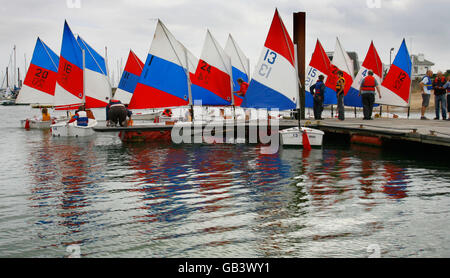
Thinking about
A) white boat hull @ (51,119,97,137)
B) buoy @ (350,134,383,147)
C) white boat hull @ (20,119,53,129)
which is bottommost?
buoy @ (350,134,383,147)

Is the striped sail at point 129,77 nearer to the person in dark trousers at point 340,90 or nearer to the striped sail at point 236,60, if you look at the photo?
the striped sail at point 236,60

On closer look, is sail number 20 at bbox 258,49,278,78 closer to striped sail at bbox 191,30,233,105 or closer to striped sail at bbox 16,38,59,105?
striped sail at bbox 191,30,233,105

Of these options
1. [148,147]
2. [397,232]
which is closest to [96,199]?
[397,232]

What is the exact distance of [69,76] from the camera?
27000 millimetres

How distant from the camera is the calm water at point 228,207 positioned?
6602 mm

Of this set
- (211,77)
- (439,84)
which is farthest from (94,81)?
(439,84)

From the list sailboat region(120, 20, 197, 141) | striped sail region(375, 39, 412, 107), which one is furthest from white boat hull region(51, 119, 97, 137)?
striped sail region(375, 39, 412, 107)

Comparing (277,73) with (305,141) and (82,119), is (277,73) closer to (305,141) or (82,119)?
(305,141)

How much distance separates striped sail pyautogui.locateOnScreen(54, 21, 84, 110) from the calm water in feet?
38.4

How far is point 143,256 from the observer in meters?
6.27

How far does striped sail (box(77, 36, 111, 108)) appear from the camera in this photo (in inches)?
1134

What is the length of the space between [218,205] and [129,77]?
24600mm

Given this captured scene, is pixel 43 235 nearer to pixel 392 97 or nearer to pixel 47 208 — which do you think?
pixel 47 208
